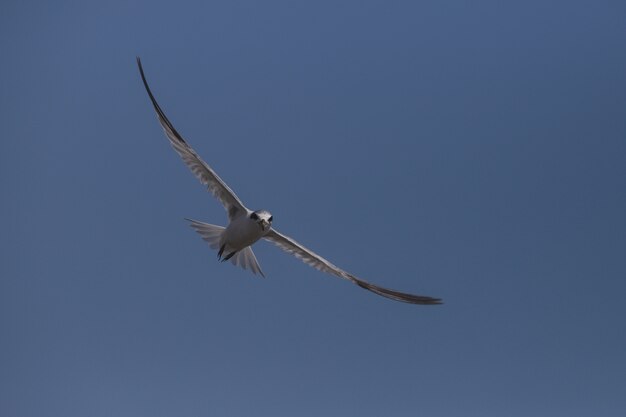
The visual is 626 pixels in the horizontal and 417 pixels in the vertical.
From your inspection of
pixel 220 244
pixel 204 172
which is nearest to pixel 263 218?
pixel 220 244

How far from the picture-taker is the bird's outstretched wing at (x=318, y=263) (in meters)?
15.5

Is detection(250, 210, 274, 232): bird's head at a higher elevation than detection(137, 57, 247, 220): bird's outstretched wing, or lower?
lower

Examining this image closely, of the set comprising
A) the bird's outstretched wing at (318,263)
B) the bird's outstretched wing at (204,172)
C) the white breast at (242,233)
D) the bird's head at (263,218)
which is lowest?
the white breast at (242,233)

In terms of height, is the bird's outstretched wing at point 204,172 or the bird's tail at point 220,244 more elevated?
the bird's outstretched wing at point 204,172

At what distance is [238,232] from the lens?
14.6 meters

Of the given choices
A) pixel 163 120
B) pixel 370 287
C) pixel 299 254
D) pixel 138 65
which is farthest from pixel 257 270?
pixel 138 65

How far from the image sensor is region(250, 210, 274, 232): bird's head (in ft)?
47.0

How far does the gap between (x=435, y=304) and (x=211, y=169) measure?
4.94 m

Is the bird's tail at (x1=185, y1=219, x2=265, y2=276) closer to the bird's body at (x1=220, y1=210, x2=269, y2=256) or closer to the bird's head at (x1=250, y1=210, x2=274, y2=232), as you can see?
the bird's body at (x1=220, y1=210, x2=269, y2=256)

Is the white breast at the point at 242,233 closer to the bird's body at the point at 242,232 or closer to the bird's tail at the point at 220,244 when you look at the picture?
the bird's body at the point at 242,232

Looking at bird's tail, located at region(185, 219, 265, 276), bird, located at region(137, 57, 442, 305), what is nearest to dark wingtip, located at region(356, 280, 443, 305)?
bird, located at region(137, 57, 442, 305)

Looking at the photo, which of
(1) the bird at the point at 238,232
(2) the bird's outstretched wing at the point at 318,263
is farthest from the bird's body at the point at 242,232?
(2) the bird's outstretched wing at the point at 318,263

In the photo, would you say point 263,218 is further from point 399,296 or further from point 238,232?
point 399,296

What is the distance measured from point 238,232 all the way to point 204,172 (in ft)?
4.74
